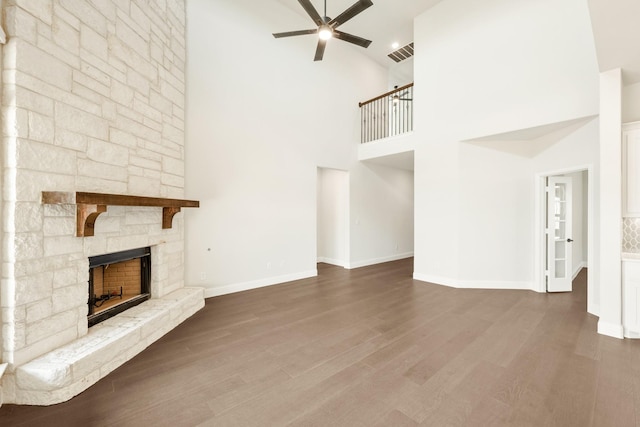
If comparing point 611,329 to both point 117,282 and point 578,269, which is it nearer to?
point 578,269

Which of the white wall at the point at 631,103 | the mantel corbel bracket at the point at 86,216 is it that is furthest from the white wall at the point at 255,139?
the white wall at the point at 631,103

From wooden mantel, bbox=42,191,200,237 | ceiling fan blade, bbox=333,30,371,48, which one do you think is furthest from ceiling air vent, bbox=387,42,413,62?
wooden mantel, bbox=42,191,200,237

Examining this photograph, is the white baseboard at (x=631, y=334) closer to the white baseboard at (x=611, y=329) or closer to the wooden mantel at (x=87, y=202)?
the white baseboard at (x=611, y=329)

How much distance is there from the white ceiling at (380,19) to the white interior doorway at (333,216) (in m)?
3.31

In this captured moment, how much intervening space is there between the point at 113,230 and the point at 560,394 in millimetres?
4232

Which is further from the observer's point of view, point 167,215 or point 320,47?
point 320,47

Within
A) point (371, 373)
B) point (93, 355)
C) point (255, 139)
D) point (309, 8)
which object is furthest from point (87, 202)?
point (309, 8)

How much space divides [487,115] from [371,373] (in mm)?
4458

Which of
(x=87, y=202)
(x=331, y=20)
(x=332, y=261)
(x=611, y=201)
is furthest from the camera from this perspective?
(x=332, y=261)

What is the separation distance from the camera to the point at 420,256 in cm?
539

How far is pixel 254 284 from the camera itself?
15.8ft

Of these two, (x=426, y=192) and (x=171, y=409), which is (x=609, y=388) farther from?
(x=426, y=192)

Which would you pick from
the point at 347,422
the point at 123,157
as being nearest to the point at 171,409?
the point at 347,422

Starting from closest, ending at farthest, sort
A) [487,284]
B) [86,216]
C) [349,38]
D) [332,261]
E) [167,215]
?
[86,216] → [167,215] → [349,38] → [487,284] → [332,261]
